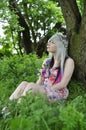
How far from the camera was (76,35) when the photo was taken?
7152 millimetres

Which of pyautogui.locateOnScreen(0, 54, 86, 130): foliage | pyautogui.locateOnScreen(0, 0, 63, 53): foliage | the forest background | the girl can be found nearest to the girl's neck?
the girl

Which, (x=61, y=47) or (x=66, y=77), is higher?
(x=61, y=47)

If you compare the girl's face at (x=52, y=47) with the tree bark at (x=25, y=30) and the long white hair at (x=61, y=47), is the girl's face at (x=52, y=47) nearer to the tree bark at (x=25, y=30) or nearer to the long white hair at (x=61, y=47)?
the long white hair at (x=61, y=47)

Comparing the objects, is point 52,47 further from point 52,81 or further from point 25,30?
point 25,30

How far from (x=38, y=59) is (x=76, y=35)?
236 cm

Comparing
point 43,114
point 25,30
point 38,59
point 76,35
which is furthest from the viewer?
point 25,30

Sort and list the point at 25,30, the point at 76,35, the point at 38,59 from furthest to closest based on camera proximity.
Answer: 1. the point at 25,30
2. the point at 38,59
3. the point at 76,35

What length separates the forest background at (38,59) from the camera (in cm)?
242

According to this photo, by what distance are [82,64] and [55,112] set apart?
4.39 m

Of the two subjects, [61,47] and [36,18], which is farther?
[36,18]

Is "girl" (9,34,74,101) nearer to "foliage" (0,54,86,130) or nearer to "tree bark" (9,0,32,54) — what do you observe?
"foliage" (0,54,86,130)

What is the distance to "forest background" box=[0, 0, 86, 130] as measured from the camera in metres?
2.42

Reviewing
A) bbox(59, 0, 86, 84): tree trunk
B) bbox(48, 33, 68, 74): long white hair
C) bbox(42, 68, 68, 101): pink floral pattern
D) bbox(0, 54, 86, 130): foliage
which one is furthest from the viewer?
bbox(59, 0, 86, 84): tree trunk

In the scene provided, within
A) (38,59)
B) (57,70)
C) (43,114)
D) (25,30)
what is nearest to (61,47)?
(57,70)
